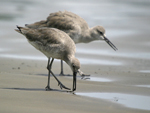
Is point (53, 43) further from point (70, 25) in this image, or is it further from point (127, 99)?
point (70, 25)

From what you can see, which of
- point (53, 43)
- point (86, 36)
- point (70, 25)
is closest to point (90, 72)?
point (70, 25)

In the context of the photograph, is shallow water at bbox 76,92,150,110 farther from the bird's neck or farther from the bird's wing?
the bird's neck

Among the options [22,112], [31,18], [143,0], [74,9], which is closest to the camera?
[22,112]

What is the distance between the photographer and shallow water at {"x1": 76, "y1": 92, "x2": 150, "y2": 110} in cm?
664

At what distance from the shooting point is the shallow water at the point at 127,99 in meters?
6.64

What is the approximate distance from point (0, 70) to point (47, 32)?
199cm

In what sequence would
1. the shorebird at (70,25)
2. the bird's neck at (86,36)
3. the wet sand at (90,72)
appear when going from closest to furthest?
the wet sand at (90,72), the shorebird at (70,25), the bird's neck at (86,36)

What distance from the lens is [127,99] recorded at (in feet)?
23.3

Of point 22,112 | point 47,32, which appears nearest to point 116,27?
point 47,32

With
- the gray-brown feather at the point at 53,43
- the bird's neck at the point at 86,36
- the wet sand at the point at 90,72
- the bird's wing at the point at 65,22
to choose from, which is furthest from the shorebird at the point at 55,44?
the bird's neck at the point at 86,36

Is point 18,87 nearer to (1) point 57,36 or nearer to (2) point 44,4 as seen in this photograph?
(1) point 57,36

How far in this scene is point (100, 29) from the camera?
1178 cm

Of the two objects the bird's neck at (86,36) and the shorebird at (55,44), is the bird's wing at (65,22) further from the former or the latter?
the shorebird at (55,44)

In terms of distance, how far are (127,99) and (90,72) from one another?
3318 mm
